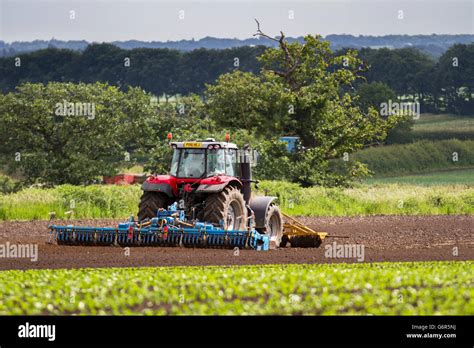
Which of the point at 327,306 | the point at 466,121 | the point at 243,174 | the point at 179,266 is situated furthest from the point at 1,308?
the point at 466,121

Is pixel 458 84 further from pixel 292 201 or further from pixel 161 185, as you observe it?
pixel 161 185

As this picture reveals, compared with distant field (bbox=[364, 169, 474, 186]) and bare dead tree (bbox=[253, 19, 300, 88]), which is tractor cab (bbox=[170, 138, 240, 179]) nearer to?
bare dead tree (bbox=[253, 19, 300, 88])

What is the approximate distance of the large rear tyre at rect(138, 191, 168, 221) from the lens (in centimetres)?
2198

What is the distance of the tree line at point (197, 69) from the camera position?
356ft

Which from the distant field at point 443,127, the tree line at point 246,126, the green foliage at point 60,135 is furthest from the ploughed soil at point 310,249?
the distant field at point 443,127

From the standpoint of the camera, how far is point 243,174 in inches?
Result: 915

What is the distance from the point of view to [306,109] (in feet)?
150

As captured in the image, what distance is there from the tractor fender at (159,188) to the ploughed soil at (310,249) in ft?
4.77

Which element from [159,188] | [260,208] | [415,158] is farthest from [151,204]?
[415,158]

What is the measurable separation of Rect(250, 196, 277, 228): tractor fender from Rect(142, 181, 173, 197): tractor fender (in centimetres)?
228

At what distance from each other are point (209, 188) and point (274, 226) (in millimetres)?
3278

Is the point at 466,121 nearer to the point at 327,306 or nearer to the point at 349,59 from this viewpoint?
the point at 349,59

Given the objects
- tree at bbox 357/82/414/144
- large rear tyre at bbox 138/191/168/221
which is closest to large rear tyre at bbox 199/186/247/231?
large rear tyre at bbox 138/191/168/221

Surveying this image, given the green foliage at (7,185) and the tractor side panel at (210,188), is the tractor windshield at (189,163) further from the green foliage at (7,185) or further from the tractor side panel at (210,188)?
the green foliage at (7,185)
